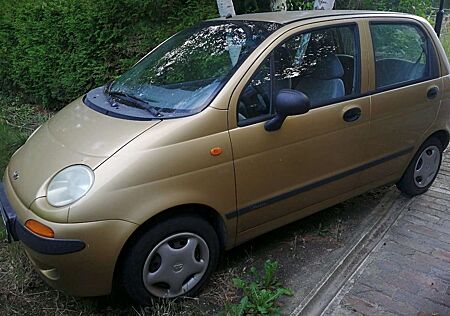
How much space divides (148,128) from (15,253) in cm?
148

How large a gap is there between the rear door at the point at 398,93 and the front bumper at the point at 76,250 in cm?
213

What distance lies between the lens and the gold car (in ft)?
8.12

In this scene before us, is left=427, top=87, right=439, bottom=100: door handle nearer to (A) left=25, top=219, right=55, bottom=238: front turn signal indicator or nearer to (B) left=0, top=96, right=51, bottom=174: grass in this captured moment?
(A) left=25, top=219, right=55, bottom=238: front turn signal indicator

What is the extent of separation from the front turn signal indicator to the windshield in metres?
0.90

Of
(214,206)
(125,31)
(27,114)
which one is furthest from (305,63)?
(27,114)

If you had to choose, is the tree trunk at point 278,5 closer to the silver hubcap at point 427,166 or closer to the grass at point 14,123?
the silver hubcap at point 427,166

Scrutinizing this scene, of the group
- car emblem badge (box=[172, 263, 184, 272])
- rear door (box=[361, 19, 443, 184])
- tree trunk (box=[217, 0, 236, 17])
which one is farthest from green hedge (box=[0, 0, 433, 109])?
car emblem badge (box=[172, 263, 184, 272])

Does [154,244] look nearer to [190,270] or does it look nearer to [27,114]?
[190,270]

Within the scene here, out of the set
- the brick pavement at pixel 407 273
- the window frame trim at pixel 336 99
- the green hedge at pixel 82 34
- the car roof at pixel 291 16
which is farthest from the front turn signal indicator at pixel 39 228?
the green hedge at pixel 82 34

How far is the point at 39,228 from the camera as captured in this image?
7.94 ft

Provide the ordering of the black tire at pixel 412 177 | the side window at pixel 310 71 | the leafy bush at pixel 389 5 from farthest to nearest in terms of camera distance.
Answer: the leafy bush at pixel 389 5 < the black tire at pixel 412 177 < the side window at pixel 310 71

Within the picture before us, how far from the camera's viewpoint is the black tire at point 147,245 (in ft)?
8.42

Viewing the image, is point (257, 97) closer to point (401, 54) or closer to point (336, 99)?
point (336, 99)

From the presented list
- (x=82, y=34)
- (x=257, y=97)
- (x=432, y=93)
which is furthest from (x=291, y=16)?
(x=82, y=34)
